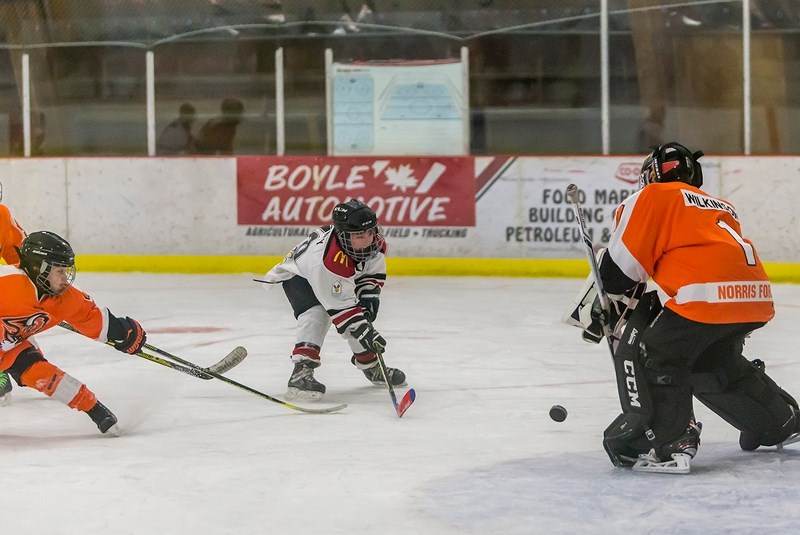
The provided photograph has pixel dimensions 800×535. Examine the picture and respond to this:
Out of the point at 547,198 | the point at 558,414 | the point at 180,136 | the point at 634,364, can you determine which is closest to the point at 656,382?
the point at 634,364

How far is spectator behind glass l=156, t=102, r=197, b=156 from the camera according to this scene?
10.4 metres

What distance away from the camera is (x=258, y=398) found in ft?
15.9

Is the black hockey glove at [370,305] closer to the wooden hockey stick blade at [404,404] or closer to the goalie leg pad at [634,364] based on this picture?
the wooden hockey stick blade at [404,404]

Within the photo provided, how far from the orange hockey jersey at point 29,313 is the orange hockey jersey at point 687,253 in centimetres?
172

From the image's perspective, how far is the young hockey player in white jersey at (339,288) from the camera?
468 cm

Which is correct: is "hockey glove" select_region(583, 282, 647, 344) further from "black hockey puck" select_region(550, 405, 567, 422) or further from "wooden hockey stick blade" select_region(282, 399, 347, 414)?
"wooden hockey stick blade" select_region(282, 399, 347, 414)

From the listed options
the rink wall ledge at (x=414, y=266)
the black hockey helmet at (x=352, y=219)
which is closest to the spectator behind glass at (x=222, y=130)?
the rink wall ledge at (x=414, y=266)

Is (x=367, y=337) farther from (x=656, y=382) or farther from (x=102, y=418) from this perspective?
(x=656, y=382)

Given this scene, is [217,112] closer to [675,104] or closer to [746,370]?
[675,104]

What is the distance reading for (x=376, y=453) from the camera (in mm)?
3889

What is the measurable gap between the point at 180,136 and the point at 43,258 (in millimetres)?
6608

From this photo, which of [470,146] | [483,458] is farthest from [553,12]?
[483,458]

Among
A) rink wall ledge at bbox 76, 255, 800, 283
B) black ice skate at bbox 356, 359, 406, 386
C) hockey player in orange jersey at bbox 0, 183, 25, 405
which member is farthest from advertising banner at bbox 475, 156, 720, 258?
hockey player in orange jersey at bbox 0, 183, 25, 405

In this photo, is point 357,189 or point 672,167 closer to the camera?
point 672,167
